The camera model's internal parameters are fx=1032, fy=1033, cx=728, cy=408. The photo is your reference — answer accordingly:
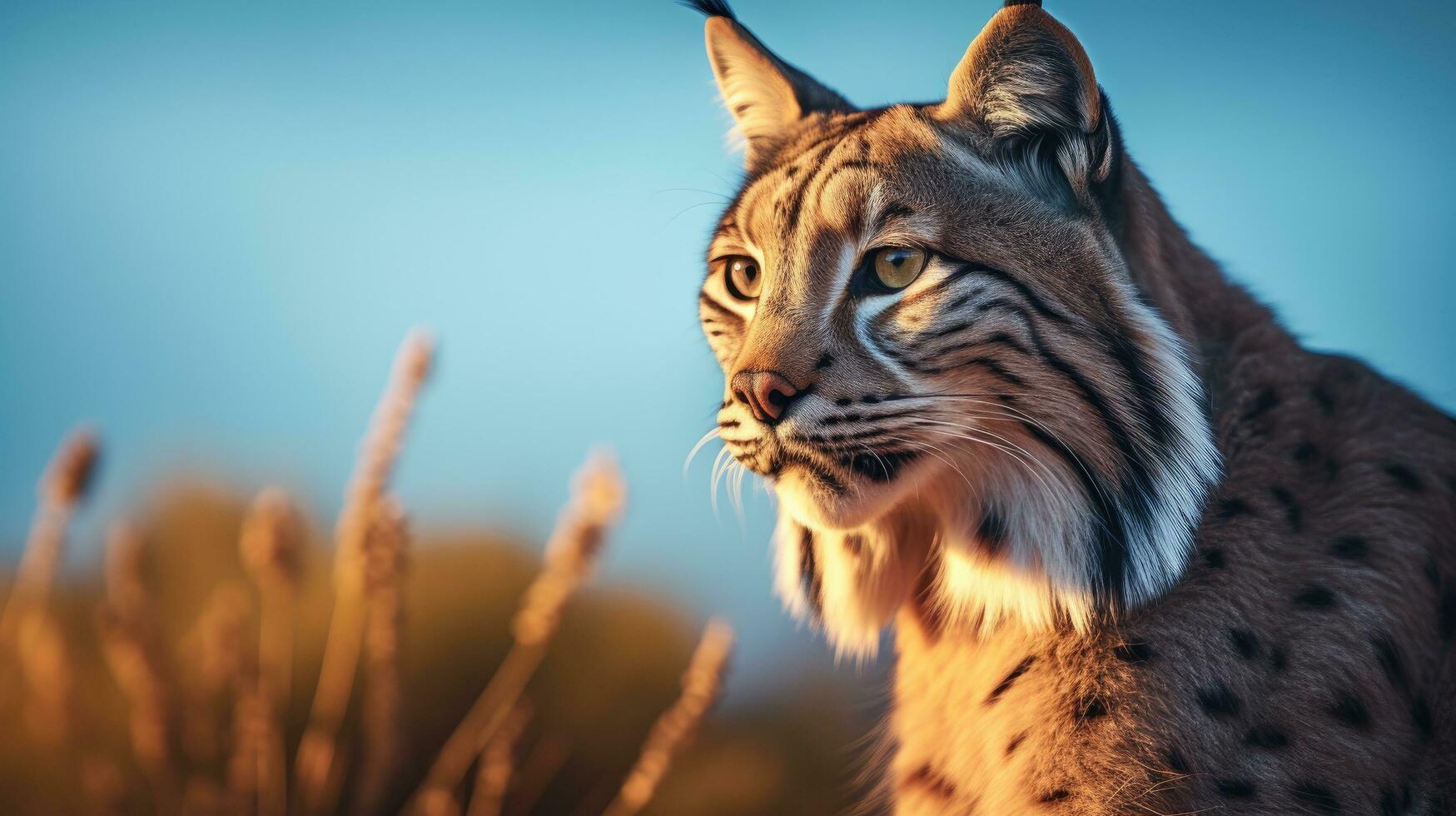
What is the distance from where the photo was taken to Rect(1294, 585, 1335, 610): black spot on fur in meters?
1.62

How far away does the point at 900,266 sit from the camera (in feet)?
5.66

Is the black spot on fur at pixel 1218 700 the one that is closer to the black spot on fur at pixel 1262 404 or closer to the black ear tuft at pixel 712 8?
the black spot on fur at pixel 1262 404

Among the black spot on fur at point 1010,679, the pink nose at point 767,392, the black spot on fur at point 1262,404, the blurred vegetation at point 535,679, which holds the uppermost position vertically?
the pink nose at point 767,392

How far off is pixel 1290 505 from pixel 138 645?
1.72 meters

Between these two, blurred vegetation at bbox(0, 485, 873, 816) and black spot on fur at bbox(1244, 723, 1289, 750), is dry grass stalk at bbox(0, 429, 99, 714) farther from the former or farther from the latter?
black spot on fur at bbox(1244, 723, 1289, 750)

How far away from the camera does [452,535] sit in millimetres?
3912

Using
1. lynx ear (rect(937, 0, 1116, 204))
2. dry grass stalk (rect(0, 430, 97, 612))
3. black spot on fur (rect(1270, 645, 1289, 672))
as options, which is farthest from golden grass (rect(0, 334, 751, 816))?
lynx ear (rect(937, 0, 1116, 204))

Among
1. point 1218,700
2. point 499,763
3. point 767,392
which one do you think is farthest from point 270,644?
point 1218,700

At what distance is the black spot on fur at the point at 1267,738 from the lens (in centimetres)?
152

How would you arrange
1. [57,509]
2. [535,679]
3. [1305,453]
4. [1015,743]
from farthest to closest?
[535,679], [1305,453], [1015,743], [57,509]

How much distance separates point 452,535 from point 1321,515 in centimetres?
300

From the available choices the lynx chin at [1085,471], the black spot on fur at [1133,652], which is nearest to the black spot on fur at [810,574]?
the lynx chin at [1085,471]

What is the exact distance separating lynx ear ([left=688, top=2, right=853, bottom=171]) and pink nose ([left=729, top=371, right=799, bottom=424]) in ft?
2.65

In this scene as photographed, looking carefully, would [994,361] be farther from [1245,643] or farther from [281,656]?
[281,656]
